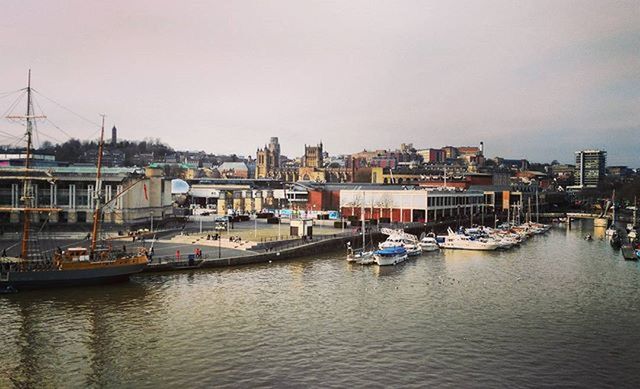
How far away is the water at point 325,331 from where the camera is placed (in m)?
20.0

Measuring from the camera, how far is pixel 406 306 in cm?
3045

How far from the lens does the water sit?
20047mm

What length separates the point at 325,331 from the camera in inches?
→ 997

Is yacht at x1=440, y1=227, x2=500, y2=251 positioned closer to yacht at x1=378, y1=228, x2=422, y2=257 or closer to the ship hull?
yacht at x1=378, y1=228, x2=422, y2=257

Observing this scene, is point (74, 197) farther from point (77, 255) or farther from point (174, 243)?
point (77, 255)

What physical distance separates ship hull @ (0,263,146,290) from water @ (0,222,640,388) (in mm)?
888

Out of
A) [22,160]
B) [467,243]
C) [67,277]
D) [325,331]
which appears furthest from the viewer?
[22,160]

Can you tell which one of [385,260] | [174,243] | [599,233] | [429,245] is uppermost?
[174,243]

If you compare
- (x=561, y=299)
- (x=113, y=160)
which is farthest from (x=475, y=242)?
(x=113, y=160)

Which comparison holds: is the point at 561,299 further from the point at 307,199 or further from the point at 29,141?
the point at 307,199

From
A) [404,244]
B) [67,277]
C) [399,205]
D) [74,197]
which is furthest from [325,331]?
[399,205]

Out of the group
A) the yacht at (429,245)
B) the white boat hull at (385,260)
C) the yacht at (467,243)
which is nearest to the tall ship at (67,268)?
the white boat hull at (385,260)

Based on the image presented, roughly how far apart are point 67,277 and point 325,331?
17733 mm

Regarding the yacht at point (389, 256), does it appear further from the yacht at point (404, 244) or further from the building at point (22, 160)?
the building at point (22, 160)
